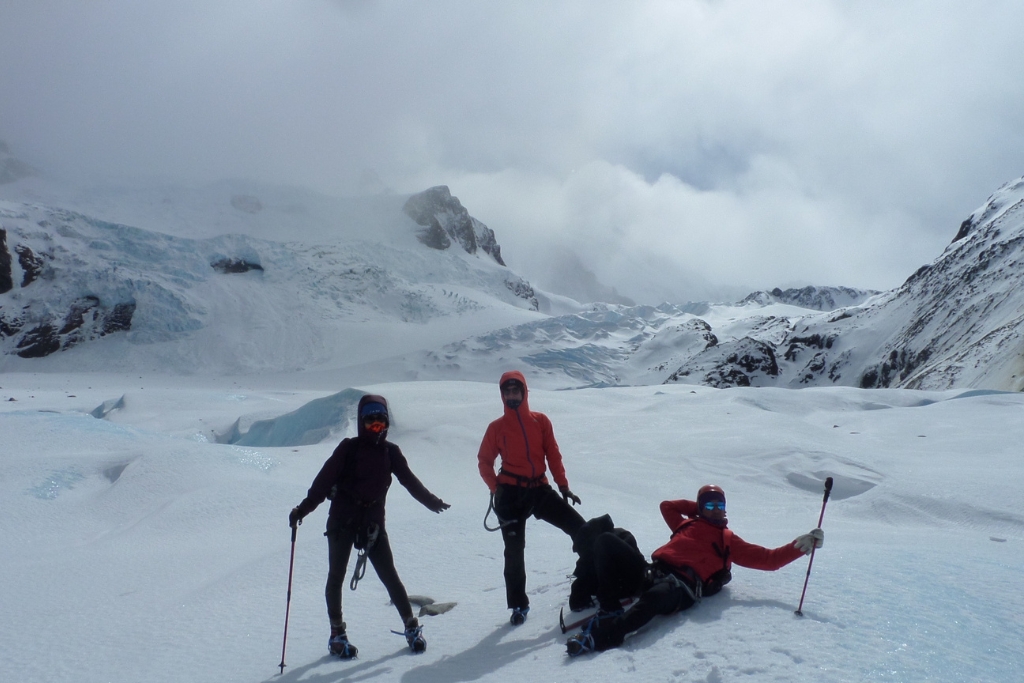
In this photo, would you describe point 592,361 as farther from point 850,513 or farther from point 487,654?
point 487,654

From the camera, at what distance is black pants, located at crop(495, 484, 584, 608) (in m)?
4.03

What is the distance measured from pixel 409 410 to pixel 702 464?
20.0ft

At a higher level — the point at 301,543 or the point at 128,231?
the point at 128,231

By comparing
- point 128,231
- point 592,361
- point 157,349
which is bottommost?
point 157,349

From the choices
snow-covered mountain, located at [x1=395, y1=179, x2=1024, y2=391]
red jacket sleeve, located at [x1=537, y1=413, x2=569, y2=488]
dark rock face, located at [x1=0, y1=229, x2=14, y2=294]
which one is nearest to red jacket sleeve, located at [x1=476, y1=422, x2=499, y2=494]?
red jacket sleeve, located at [x1=537, y1=413, x2=569, y2=488]

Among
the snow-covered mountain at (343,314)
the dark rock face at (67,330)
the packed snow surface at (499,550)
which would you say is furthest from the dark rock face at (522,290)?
the packed snow surface at (499,550)

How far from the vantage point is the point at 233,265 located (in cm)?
5650

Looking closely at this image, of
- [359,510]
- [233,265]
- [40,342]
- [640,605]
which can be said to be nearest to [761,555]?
[640,605]

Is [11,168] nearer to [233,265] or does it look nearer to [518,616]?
[233,265]

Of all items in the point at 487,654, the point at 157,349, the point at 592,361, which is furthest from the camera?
the point at 592,361

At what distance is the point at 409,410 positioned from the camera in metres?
13.3

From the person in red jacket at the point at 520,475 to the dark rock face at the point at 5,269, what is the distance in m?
60.3

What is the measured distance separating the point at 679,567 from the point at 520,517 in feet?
3.57

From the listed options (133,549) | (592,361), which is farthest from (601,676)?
(592,361)
